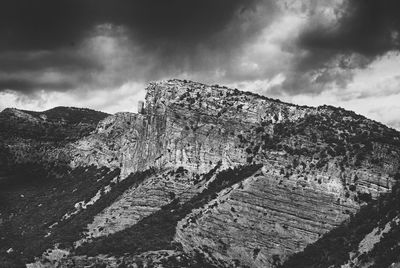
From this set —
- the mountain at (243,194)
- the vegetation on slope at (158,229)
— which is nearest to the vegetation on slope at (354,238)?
the mountain at (243,194)

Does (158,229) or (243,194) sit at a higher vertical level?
(243,194)

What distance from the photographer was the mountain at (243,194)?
12288cm

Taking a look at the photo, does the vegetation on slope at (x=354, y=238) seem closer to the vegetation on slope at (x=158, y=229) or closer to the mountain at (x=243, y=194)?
the mountain at (x=243, y=194)

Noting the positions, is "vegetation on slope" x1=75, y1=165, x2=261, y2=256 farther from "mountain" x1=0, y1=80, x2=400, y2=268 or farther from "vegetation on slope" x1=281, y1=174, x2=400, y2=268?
"vegetation on slope" x1=281, y1=174, x2=400, y2=268

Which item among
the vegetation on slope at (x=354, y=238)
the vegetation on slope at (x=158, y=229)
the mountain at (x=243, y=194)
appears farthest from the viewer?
the vegetation on slope at (x=158, y=229)

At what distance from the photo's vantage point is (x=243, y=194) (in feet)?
431

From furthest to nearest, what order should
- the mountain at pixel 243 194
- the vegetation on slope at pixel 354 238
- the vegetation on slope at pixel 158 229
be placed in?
the vegetation on slope at pixel 158 229 → the mountain at pixel 243 194 → the vegetation on slope at pixel 354 238

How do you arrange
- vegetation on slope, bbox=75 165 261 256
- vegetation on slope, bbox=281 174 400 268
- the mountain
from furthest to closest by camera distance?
vegetation on slope, bbox=75 165 261 256
the mountain
vegetation on slope, bbox=281 174 400 268

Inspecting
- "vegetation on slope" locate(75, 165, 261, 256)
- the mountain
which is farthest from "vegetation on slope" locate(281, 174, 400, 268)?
"vegetation on slope" locate(75, 165, 261, 256)

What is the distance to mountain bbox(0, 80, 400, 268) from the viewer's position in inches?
4838

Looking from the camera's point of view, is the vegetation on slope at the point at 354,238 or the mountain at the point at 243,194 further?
the mountain at the point at 243,194

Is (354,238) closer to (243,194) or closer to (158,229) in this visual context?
(243,194)

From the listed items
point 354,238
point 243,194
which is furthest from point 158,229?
point 354,238

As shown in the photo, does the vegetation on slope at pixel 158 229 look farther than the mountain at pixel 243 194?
Yes
